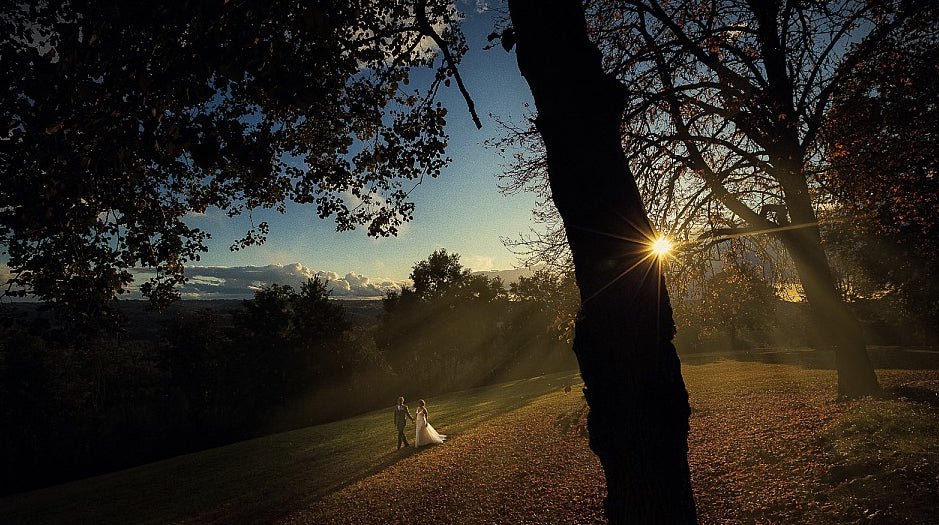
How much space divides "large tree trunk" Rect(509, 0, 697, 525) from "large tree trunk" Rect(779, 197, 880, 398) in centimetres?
1135

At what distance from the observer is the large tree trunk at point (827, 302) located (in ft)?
37.3

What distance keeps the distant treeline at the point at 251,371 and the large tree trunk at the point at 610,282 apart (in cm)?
2783

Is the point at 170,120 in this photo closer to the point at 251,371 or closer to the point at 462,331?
the point at 251,371

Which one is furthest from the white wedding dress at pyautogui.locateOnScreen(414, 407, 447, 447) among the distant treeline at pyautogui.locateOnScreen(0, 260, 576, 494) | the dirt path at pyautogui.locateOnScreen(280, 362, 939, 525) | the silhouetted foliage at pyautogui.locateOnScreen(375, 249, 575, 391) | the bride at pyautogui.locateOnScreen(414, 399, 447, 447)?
the silhouetted foliage at pyautogui.locateOnScreen(375, 249, 575, 391)

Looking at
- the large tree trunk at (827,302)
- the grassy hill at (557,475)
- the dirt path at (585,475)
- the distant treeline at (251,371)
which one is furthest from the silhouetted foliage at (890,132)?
the distant treeline at (251,371)

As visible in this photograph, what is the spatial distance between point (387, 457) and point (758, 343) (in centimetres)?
7513

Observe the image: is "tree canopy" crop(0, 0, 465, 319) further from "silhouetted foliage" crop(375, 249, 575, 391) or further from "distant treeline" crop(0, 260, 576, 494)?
"silhouetted foliage" crop(375, 249, 575, 391)

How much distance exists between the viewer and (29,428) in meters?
41.1

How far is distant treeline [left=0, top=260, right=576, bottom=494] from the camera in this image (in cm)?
3719

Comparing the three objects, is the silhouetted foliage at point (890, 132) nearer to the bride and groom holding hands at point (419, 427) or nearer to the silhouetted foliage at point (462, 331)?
the bride and groom holding hands at point (419, 427)

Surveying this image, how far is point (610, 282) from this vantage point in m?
3.01

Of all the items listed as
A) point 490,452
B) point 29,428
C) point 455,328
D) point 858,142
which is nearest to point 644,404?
point 858,142

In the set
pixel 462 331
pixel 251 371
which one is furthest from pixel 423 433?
pixel 462 331

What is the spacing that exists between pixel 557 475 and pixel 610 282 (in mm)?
10076
